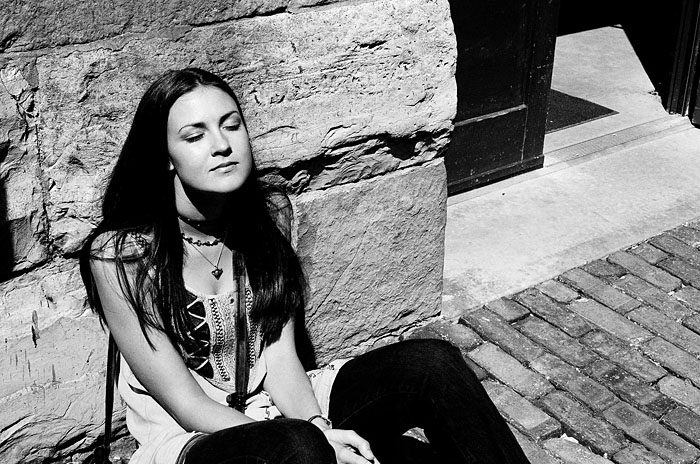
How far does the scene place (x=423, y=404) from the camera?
247 cm

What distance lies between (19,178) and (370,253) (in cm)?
132

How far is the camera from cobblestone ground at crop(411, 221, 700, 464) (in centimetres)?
309

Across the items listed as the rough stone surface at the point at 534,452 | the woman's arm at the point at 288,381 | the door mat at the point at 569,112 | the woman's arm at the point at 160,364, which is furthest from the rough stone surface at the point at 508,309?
the door mat at the point at 569,112

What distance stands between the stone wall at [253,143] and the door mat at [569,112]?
8.50 ft

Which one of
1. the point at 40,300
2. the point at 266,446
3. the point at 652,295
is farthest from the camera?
the point at 652,295

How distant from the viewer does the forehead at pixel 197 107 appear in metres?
2.35

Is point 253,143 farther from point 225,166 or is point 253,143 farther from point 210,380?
point 210,380

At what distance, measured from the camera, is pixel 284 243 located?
2.77 meters

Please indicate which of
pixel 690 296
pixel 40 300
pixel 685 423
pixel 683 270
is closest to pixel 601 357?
pixel 685 423

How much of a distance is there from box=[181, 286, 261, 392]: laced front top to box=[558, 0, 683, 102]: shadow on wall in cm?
445

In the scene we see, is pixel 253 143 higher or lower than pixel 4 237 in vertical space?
higher

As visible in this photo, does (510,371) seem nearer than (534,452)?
No

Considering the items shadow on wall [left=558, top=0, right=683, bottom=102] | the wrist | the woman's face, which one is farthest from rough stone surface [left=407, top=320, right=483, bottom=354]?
shadow on wall [left=558, top=0, right=683, bottom=102]

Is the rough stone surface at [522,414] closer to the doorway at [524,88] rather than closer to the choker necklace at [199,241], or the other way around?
the choker necklace at [199,241]
